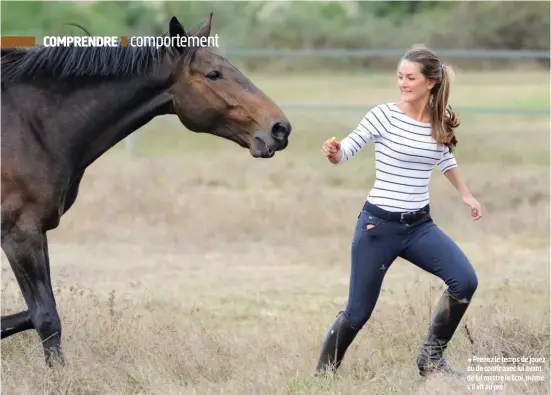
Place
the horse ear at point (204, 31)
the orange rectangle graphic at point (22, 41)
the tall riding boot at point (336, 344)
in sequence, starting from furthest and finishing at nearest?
1. the orange rectangle graphic at point (22, 41)
2. the horse ear at point (204, 31)
3. the tall riding boot at point (336, 344)

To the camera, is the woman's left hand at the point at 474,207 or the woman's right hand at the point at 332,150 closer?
the woman's right hand at the point at 332,150

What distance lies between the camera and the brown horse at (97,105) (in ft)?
17.0

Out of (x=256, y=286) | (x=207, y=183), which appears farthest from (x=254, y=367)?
(x=207, y=183)

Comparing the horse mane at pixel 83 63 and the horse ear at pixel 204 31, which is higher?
the horse ear at pixel 204 31

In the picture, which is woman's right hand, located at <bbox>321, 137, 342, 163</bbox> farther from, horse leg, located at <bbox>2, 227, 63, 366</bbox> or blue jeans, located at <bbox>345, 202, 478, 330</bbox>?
horse leg, located at <bbox>2, 227, 63, 366</bbox>

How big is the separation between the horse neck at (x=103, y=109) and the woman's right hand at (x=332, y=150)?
1157 millimetres

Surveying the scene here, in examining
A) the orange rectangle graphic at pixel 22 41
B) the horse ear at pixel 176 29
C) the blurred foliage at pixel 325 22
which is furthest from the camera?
the blurred foliage at pixel 325 22

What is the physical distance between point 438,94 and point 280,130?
0.87 meters

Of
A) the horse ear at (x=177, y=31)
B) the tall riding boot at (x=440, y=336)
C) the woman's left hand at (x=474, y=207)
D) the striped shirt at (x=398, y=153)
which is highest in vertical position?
the horse ear at (x=177, y=31)

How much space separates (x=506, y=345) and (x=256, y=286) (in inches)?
123

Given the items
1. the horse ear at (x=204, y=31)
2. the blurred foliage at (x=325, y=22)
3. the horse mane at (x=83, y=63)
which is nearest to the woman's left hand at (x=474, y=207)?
the horse ear at (x=204, y=31)

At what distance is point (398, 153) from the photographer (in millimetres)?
4723

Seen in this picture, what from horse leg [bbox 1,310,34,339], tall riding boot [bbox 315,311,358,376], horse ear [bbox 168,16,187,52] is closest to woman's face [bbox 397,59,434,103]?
tall riding boot [bbox 315,311,358,376]

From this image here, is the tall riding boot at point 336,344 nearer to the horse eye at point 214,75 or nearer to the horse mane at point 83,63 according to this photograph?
the horse eye at point 214,75
